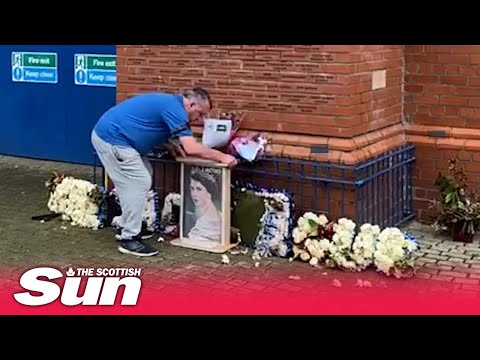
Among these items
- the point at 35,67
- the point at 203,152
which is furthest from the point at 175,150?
the point at 35,67

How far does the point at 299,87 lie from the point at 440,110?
152cm

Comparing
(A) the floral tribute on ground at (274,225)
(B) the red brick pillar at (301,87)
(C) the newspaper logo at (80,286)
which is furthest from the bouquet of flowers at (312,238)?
(C) the newspaper logo at (80,286)

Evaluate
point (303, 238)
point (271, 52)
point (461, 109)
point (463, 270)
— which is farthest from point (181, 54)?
point (463, 270)

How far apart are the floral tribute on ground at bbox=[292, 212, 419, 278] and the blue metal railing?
0.90 feet

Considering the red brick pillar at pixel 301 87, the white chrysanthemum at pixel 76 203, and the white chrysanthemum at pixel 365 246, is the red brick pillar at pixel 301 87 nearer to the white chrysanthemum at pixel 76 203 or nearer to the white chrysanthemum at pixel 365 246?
the white chrysanthemum at pixel 365 246

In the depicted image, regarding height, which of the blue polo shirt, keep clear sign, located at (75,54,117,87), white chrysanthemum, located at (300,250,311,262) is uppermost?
keep clear sign, located at (75,54,117,87)

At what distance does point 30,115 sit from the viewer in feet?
36.3

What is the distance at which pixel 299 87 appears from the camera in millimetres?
6996

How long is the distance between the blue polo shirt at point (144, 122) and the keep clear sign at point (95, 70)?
10.7 feet

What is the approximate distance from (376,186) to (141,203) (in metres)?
2.02

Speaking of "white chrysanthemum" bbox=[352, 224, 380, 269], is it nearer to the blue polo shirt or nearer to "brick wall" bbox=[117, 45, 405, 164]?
"brick wall" bbox=[117, 45, 405, 164]

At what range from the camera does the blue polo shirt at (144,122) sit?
6676 mm

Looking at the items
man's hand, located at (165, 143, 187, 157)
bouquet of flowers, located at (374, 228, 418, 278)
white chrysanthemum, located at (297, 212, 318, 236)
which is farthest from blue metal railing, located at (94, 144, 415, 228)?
bouquet of flowers, located at (374, 228, 418, 278)

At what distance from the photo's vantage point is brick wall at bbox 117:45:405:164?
6883 mm
